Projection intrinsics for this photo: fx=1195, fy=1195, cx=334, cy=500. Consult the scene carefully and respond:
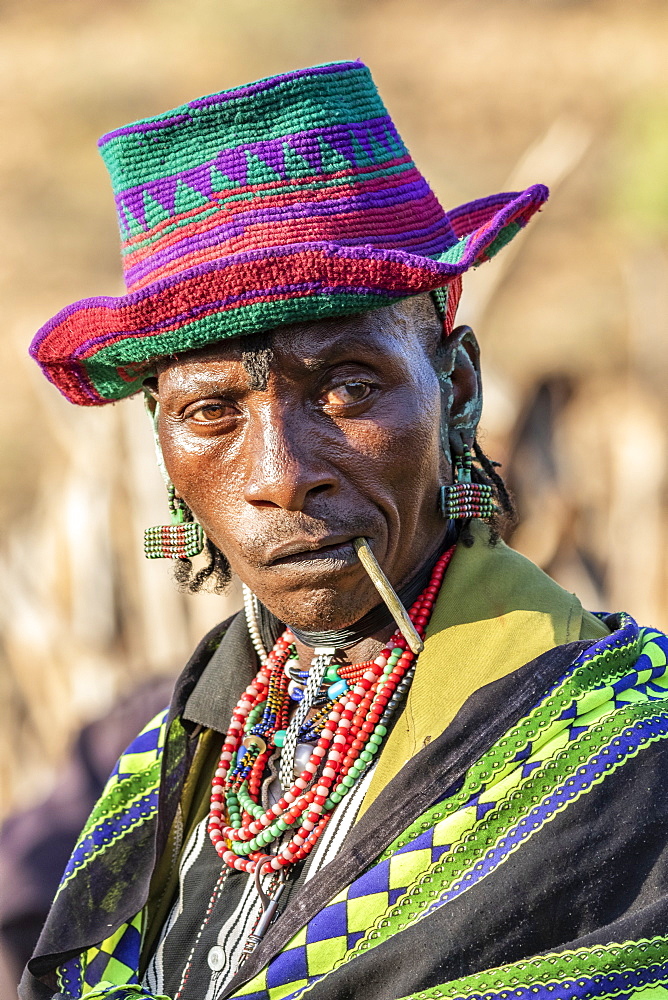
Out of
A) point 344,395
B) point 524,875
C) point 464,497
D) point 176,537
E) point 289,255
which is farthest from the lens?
point 176,537

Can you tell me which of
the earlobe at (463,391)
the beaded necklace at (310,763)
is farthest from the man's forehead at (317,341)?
the beaded necklace at (310,763)

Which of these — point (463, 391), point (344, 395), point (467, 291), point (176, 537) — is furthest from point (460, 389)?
point (467, 291)

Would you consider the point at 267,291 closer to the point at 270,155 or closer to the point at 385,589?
the point at 270,155

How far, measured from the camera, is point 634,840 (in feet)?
6.12

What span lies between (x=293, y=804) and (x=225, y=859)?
0.20 m

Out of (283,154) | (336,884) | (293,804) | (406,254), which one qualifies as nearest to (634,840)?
(336,884)

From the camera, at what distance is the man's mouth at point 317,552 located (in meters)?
2.06

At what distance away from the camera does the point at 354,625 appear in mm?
2301

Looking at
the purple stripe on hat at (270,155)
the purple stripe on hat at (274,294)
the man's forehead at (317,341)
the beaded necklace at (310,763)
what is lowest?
the beaded necklace at (310,763)

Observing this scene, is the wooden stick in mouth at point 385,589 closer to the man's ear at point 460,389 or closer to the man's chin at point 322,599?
the man's chin at point 322,599

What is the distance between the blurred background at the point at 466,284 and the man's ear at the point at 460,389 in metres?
3.29

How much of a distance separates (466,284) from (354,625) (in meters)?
→ 4.05

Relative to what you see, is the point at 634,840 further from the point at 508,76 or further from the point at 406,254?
the point at 508,76

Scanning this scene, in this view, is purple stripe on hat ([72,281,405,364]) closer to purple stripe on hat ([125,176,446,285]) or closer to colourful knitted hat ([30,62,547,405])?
colourful knitted hat ([30,62,547,405])
